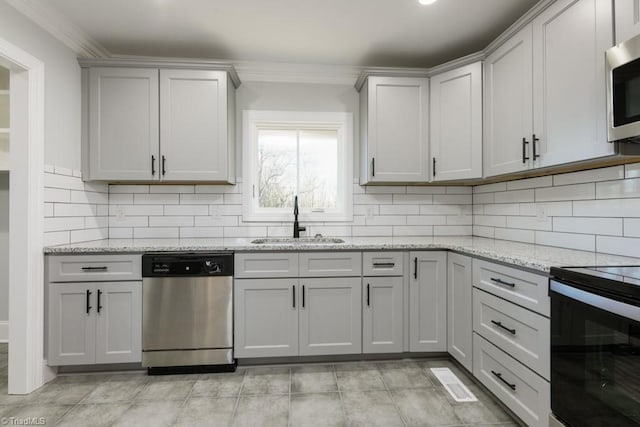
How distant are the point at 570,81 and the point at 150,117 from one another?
270cm

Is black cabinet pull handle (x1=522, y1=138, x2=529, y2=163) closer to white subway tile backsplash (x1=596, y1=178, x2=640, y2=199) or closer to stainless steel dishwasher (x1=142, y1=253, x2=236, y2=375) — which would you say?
white subway tile backsplash (x1=596, y1=178, x2=640, y2=199)

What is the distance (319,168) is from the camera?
119 inches

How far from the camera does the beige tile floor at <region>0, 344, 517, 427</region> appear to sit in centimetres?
175

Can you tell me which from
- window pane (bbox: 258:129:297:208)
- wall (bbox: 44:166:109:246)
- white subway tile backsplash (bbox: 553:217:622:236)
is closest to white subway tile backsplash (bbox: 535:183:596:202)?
white subway tile backsplash (bbox: 553:217:622:236)

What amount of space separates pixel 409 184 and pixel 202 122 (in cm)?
182

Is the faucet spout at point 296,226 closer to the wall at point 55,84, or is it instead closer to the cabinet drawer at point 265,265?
the cabinet drawer at point 265,265

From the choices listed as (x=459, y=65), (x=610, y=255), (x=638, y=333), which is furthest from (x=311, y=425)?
(x=459, y=65)

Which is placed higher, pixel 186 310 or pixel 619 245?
pixel 619 245

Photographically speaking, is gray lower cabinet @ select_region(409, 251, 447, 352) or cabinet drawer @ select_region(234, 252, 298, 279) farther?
gray lower cabinet @ select_region(409, 251, 447, 352)

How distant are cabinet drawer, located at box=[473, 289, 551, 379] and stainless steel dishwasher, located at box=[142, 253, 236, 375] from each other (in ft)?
5.37

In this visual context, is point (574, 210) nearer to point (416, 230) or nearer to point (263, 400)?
point (416, 230)

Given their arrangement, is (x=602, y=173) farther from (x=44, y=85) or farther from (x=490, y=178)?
(x=44, y=85)

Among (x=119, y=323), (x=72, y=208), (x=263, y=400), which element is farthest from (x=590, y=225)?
(x=72, y=208)

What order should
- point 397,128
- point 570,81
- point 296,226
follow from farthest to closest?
point 296,226
point 397,128
point 570,81
